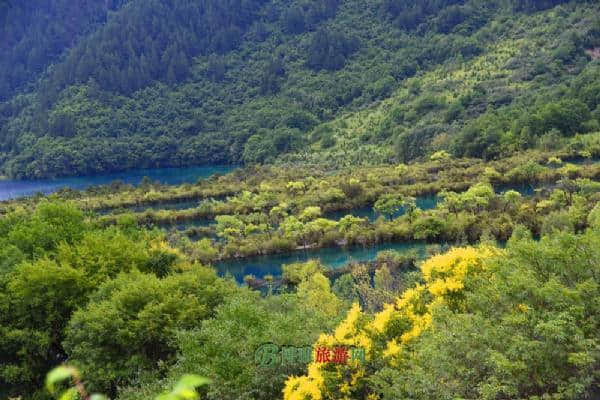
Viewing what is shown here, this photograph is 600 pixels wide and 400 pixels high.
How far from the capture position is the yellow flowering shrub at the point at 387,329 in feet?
41.6

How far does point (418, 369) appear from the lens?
11.6 m

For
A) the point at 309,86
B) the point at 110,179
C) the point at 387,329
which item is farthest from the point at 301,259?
the point at 309,86

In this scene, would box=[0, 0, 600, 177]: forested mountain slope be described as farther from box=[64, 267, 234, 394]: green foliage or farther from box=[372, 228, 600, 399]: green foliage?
box=[372, 228, 600, 399]: green foliage

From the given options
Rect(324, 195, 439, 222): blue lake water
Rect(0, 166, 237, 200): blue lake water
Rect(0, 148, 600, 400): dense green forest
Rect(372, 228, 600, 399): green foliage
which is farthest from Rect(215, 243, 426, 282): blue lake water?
Rect(0, 166, 237, 200): blue lake water

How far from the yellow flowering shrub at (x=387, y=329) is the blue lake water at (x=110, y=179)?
3788 inches

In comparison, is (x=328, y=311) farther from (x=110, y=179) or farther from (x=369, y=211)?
(x=110, y=179)

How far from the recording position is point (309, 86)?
156375mm

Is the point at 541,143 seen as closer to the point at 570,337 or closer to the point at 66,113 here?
the point at 570,337

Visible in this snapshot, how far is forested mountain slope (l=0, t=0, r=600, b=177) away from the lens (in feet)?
308

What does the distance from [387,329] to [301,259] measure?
30854 mm

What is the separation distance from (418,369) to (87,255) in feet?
60.6

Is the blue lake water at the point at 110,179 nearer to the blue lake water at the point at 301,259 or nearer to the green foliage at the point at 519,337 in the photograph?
the blue lake water at the point at 301,259

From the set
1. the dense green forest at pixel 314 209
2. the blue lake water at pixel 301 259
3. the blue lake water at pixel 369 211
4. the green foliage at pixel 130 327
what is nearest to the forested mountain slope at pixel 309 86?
the dense green forest at pixel 314 209

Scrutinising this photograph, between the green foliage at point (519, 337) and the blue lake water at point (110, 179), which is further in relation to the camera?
the blue lake water at point (110, 179)
